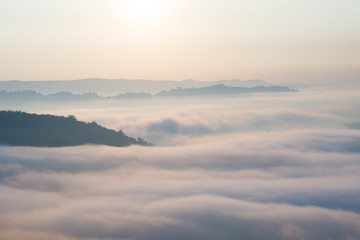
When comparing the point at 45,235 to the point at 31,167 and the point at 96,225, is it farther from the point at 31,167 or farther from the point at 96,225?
the point at 31,167

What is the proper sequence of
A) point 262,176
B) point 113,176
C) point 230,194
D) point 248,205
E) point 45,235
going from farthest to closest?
1. point 262,176
2. point 113,176
3. point 230,194
4. point 248,205
5. point 45,235

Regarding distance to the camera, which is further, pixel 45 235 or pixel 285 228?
pixel 285 228

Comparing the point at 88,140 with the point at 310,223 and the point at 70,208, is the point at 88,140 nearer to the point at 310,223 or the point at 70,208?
the point at 70,208

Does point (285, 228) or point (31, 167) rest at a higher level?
point (31, 167)

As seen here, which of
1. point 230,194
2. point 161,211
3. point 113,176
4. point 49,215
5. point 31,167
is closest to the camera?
point 49,215

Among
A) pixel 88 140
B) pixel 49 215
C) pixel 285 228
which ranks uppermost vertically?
pixel 88 140

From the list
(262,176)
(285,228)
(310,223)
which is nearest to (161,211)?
(285,228)

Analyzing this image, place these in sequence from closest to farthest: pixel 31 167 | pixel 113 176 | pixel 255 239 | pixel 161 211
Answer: pixel 255 239, pixel 161 211, pixel 31 167, pixel 113 176

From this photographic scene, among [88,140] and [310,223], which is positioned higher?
[88,140]

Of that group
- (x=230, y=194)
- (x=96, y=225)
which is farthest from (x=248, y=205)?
(x=96, y=225)
